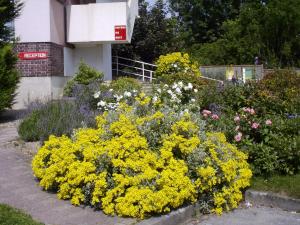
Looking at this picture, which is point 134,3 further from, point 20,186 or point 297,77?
point 20,186

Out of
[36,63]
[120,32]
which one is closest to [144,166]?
[36,63]

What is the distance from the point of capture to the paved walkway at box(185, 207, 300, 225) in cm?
614

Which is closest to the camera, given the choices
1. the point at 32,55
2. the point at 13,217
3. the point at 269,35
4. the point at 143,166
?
the point at 13,217

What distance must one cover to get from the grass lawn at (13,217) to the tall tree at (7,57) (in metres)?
7.17

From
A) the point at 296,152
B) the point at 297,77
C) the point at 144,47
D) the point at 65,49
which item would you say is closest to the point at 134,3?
the point at 144,47

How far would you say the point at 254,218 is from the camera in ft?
20.7

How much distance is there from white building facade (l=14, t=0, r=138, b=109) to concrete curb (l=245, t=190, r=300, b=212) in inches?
358

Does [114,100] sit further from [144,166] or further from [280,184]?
[280,184]

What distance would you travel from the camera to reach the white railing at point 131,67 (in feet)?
81.1

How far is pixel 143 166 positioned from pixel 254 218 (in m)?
1.56

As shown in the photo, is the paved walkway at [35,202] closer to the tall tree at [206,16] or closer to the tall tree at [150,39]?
the tall tree at [150,39]

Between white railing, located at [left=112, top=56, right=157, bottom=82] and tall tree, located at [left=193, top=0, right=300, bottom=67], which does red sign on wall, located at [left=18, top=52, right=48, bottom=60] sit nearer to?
white railing, located at [left=112, top=56, right=157, bottom=82]

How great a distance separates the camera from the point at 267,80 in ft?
32.9

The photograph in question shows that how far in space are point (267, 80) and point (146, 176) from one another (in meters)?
4.95
